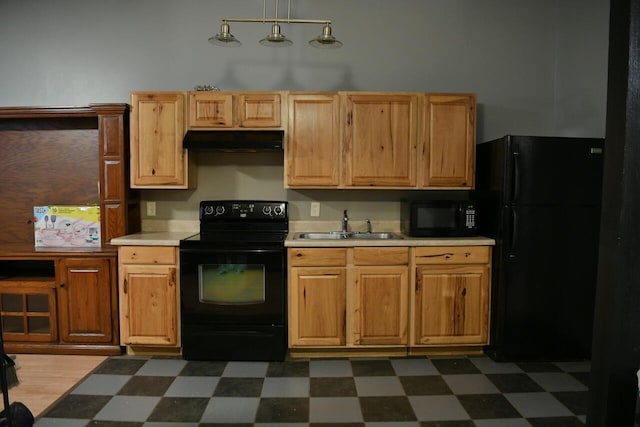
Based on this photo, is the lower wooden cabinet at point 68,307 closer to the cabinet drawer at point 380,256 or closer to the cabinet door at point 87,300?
the cabinet door at point 87,300

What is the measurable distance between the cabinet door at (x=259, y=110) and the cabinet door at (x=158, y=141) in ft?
1.50

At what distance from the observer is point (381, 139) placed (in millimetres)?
3100

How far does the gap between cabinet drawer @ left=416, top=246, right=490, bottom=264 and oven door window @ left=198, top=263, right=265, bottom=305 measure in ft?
3.80

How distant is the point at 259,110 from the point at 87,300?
6.24ft

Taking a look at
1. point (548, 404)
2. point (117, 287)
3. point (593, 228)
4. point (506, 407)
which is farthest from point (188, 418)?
point (593, 228)

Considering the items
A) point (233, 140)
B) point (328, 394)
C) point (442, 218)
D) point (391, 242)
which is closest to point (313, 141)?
point (233, 140)

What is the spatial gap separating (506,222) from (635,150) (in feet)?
4.95

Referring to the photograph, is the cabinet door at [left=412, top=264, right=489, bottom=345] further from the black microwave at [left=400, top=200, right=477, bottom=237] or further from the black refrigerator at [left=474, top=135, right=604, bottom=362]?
the black microwave at [left=400, top=200, right=477, bottom=237]

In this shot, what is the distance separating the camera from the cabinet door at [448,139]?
3.09 m

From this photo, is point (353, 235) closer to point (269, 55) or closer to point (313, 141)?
point (313, 141)

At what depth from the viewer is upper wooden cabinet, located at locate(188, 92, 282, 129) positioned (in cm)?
308

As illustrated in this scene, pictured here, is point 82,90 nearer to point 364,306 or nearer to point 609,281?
point 364,306

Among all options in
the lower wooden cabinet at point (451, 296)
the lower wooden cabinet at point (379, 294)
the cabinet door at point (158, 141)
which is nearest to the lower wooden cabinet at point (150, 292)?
the cabinet door at point (158, 141)

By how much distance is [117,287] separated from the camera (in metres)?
2.97
